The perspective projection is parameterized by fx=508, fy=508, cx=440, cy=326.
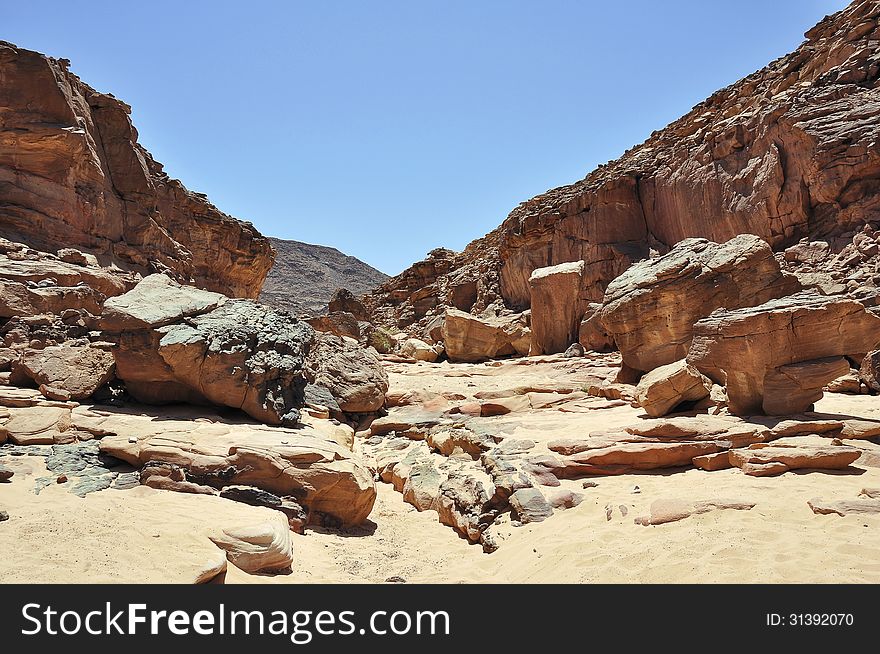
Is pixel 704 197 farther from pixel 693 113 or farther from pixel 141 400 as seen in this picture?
pixel 141 400

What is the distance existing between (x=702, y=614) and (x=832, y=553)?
49.6 inches

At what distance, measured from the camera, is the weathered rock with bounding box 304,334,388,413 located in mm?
9977

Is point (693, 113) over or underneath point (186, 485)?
over

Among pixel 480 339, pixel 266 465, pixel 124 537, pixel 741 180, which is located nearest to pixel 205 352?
pixel 266 465

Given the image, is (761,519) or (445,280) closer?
(761,519)

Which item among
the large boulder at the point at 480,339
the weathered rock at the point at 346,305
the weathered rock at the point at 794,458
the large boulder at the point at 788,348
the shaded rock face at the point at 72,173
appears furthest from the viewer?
the weathered rock at the point at 346,305

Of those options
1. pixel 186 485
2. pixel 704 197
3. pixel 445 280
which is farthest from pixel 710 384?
pixel 445 280

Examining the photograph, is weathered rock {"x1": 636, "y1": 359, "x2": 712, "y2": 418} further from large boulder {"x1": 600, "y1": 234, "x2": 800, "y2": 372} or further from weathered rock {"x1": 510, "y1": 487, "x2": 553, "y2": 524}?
weathered rock {"x1": 510, "y1": 487, "x2": 553, "y2": 524}

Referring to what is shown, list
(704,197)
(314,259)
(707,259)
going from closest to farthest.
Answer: (707,259)
(704,197)
(314,259)

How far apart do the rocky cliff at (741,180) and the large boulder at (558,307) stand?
4.60 feet

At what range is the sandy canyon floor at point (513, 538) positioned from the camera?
10.8 feet

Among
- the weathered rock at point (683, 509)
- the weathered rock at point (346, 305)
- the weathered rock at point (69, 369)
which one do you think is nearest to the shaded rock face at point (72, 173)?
the weathered rock at point (69, 369)

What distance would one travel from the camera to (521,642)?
2783mm

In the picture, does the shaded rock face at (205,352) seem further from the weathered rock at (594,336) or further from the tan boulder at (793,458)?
the weathered rock at (594,336)
